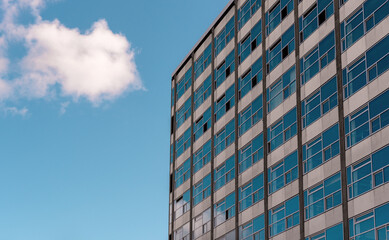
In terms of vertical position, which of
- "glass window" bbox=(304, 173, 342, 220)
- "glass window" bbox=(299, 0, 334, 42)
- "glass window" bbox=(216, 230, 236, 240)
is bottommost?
"glass window" bbox=(304, 173, 342, 220)

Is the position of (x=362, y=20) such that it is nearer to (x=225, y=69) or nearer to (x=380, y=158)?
(x=380, y=158)

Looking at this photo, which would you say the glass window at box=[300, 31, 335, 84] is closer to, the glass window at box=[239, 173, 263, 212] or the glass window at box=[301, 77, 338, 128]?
the glass window at box=[301, 77, 338, 128]

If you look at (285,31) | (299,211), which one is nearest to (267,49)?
(285,31)

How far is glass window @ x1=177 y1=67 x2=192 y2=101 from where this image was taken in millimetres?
65125

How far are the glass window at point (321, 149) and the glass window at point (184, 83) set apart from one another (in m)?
24.2

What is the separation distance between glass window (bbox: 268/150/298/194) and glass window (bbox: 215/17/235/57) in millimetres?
14724

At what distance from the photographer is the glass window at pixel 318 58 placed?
41375mm

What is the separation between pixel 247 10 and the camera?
178ft

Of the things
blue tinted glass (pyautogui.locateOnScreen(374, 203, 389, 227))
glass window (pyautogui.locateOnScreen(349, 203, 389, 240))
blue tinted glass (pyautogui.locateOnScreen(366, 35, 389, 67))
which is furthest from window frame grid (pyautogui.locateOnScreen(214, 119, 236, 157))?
blue tinted glass (pyautogui.locateOnScreen(374, 203, 389, 227))

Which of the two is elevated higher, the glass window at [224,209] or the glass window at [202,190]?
the glass window at [202,190]

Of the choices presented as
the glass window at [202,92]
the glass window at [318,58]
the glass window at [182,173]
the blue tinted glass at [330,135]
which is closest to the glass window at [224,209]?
the glass window at [182,173]

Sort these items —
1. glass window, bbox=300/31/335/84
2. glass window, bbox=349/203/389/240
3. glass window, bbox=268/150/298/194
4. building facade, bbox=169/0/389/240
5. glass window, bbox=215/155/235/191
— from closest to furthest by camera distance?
glass window, bbox=349/203/389/240 < building facade, bbox=169/0/389/240 < glass window, bbox=300/31/335/84 < glass window, bbox=268/150/298/194 < glass window, bbox=215/155/235/191

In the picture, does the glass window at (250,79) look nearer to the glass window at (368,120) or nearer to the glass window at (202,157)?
the glass window at (202,157)

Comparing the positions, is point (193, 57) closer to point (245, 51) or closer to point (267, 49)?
point (245, 51)
